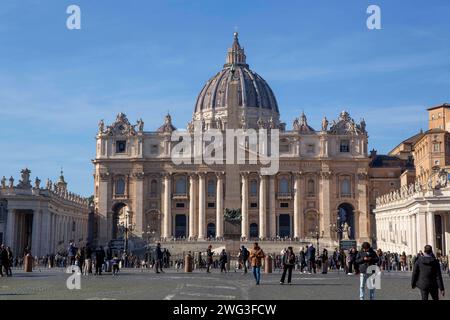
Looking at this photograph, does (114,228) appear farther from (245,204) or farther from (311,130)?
(311,130)

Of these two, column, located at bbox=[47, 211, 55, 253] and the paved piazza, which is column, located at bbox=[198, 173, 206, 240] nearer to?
column, located at bbox=[47, 211, 55, 253]

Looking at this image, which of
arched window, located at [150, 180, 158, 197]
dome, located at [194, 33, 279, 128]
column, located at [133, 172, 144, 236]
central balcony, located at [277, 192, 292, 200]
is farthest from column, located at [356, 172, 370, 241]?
column, located at [133, 172, 144, 236]

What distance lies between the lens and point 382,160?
315 feet

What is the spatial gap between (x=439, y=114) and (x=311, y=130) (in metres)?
17.3

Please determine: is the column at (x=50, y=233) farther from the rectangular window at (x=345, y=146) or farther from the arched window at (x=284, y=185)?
the rectangular window at (x=345, y=146)

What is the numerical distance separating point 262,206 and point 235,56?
46.9 meters

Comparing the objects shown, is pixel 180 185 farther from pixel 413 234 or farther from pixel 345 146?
pixel 413 234

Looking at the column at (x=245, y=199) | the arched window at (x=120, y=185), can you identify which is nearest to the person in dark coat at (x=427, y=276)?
the column at (x=245, y=199)

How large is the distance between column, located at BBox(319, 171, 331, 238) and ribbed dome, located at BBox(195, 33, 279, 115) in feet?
92.3

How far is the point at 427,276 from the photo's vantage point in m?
13.1

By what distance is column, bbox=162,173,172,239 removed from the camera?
3481 inches

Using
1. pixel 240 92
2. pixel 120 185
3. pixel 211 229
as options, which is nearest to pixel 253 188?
pixel 211 229
